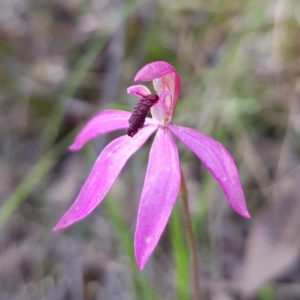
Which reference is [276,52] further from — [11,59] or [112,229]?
[11,59]

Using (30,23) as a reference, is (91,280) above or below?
below

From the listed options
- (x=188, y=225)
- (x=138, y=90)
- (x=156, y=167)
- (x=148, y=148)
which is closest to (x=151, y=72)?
(x=138, y=90)

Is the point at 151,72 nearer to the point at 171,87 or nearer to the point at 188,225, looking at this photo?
the point at 171,87

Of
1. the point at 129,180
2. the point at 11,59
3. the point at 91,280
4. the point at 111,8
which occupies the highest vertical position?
the point at 111,8

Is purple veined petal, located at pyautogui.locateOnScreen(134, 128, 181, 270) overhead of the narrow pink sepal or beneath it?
beneath

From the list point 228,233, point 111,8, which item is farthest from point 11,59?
point 228,233

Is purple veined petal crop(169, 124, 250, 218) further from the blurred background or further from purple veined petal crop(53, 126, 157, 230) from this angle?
the blurred background

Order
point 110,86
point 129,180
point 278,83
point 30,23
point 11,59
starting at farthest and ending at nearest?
1. point 30,23
2. point 11,59
3. point 110,86
4. point 278,83
5. point 129,180

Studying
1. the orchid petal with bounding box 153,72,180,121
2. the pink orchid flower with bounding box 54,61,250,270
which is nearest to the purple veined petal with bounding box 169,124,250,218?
the pink orchid flower with bounding box 54,61,250,270
